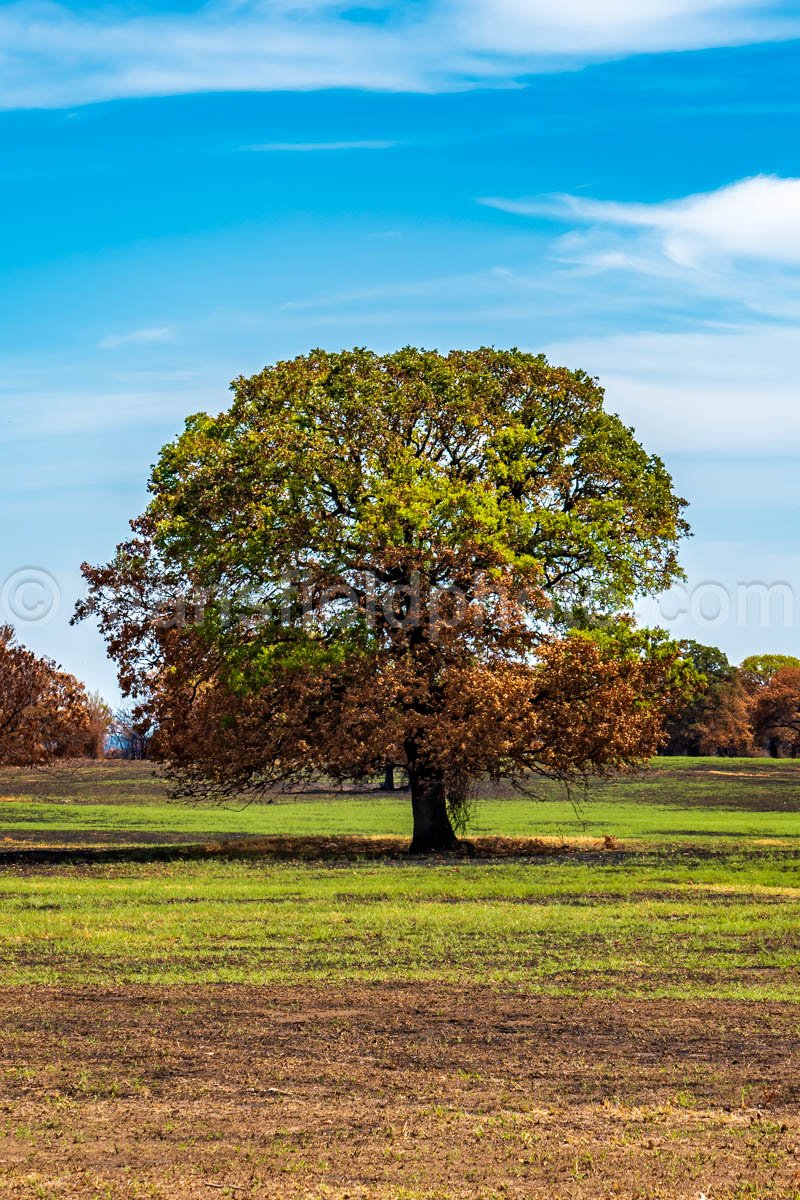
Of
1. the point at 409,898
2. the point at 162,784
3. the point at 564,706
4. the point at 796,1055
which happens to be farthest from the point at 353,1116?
the point at 162,784

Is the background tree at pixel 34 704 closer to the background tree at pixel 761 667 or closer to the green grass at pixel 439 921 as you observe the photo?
the green grass at pixel 439 921

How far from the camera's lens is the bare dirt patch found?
818cm

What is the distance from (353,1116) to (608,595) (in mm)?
26634

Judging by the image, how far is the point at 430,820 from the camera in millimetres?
35719

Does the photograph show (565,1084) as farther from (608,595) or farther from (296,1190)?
(608,595)

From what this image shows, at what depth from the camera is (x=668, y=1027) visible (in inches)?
489

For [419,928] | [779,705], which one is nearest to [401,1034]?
[419,928]

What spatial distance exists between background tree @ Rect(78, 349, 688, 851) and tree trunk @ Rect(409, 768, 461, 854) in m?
0.05

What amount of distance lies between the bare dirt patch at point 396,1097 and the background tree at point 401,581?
17671 millimetres

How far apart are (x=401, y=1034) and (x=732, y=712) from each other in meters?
107

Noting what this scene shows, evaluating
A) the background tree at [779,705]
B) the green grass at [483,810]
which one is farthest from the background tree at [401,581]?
the background tree at [779,705]

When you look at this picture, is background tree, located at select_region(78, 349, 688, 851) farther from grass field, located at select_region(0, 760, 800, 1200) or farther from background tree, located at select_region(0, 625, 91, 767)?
background tree, located at select_region(0, 625, 91, 767)

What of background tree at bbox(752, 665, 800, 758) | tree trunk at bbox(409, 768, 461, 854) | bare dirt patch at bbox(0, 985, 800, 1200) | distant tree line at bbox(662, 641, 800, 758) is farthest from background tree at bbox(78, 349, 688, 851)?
background tree at bbox(752, 665, 800, 758)

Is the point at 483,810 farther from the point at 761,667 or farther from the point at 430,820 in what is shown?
the point at 761,667
